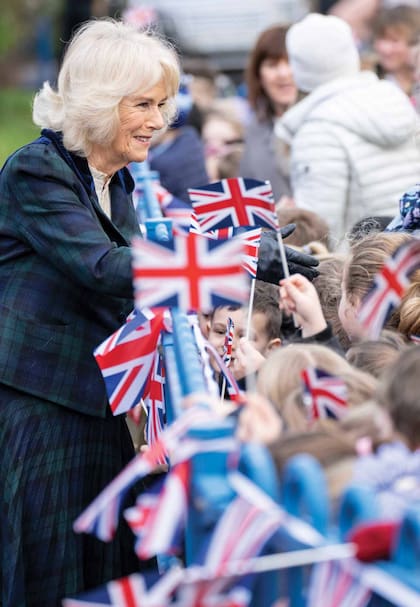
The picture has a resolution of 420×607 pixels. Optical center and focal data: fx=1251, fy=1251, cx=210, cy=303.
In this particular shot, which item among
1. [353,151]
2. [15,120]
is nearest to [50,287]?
[353,151]

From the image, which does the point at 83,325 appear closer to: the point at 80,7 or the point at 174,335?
the point at 174,335

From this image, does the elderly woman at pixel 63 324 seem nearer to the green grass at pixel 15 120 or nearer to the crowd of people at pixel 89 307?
the crowd of people at pixel 89 307

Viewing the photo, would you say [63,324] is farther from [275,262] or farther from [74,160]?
[275,262]

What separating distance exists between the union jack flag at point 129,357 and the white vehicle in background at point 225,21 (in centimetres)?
1468

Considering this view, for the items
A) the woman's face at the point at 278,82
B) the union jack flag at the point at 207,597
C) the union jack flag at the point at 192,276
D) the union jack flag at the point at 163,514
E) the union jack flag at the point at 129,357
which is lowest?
the woman's face at the point at 278,82

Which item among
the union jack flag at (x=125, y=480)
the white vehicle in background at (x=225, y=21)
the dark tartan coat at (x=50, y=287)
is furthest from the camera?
the white vehicle in background at (x=225, y=21)

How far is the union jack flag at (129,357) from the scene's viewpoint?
318 centimetres

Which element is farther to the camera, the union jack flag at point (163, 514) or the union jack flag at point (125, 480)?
the union jack flag at point (125, 480)

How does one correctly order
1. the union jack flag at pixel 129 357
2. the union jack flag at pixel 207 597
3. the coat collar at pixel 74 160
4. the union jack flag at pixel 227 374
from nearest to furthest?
1. the union jack flag at pixel 207 597
2. the union jack flag at pixel 227 374
3. the union jack flag at pixel 129 357
4. the coat collar at pixel 74 160

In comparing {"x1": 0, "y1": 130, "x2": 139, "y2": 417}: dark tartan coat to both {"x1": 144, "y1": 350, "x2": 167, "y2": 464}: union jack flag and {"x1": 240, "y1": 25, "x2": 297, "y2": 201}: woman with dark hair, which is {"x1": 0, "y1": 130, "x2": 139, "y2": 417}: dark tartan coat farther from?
{"x1": 240, "y1": 25, "x2": 297, "y2": 201}: woman with dark hair

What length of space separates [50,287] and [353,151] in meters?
2.09

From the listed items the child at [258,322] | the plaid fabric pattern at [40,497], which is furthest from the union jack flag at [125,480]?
the child at [258,322]

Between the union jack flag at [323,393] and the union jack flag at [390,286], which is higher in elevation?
the union jack flag at [390,286]

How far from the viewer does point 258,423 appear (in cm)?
229
